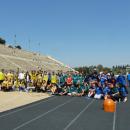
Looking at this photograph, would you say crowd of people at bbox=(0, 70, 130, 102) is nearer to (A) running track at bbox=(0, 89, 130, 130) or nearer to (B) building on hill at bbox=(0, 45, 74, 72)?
(A) running track at bbox=(0, 89, 130, 130)

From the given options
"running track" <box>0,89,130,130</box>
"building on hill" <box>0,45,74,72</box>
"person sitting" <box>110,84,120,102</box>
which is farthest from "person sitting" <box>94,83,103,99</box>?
"building on hill" <box>0,45,74,72</box>

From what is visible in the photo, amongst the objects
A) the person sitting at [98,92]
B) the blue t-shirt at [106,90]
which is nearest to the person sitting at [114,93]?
the blue t-shirt at [106,90]

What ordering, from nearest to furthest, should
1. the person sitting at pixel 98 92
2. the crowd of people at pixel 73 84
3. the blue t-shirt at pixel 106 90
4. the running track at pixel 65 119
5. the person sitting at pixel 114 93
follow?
the running track at pixel 65 119
the person sitting at pixel 114 93
the crowd of people at pixel 73 84
the blue t-shirt at pixel 106 90
the person sitting at pixel 98 92

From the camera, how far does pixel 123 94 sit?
2030cm

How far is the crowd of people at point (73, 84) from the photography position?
2111cm

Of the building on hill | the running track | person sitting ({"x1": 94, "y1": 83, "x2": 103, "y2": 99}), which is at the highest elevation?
the building on hill

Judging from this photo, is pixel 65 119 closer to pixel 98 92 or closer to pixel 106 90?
pixel 106 90

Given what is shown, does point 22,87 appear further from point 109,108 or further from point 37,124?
point 37,124

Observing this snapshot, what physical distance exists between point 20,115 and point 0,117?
0.88m

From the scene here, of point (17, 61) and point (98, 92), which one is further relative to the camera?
point (17, 61)

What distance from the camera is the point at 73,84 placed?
82.6ft

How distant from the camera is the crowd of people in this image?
21109mm

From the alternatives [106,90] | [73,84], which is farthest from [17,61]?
[106,90]

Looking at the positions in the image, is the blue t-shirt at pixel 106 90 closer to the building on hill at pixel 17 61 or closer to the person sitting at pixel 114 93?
the person sitting at pixel 114 93
